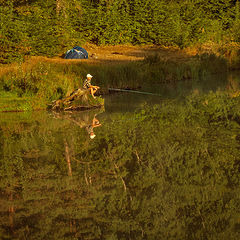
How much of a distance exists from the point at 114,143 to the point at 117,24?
26289 millimetres

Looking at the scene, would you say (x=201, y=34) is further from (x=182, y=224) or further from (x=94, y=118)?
(x=182, y=224)

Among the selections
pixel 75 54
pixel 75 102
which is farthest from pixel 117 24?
pixel 75 102

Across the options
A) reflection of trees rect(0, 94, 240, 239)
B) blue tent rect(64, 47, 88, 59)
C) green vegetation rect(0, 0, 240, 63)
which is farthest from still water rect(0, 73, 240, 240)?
green vegetation rect(0, 0, 240, 63)

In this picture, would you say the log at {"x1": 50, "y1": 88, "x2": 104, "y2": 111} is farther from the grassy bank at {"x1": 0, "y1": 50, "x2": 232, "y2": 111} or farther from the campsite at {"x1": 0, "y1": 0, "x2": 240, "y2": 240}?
the grassy bank at {"x1": 0, "y1": 50, "x2": 232, "y2": 111}

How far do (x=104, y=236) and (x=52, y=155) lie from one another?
475 cm

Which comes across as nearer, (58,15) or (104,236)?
(104,236)

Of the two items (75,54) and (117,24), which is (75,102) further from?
(117,24)

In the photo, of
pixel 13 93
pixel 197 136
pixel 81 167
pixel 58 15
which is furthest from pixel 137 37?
→ pixel 81 167

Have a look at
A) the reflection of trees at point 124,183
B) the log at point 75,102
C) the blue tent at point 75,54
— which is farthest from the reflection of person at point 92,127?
the blue tent at point 75,54

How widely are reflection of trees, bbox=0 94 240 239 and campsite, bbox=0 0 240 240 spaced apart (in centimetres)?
2

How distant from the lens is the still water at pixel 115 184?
6070 millimetres

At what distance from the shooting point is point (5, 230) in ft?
19.8

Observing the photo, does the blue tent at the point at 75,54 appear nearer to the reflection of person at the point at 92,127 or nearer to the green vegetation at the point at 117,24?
the green vegetation at the point at 117,24

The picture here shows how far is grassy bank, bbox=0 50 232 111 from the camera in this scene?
17.9 m
